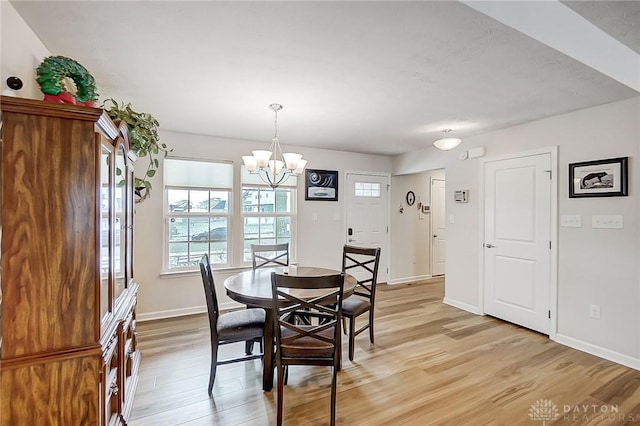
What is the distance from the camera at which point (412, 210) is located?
5.89m

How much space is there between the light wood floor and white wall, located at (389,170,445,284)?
7.62 feet

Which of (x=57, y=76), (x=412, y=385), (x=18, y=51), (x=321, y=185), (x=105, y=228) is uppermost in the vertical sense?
(x=18, y=51)

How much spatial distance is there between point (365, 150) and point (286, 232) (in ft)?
6.28

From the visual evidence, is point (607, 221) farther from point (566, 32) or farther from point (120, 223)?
point (120, 223)

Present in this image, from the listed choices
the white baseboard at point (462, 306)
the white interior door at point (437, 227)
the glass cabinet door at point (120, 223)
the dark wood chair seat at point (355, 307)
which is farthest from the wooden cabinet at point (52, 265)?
the white interior door at point (437, 227)

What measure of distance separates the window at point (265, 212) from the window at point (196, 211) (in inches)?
9.1

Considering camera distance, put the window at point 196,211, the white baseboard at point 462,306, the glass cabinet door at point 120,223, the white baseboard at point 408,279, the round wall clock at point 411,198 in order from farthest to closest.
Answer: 1. the round wall clock at point 411,198
2. the white baseboard at point 408,279
3. the white baseboard at point 462,306
4. the window at point 196,211
5. the glass cabinet door at point 120,223

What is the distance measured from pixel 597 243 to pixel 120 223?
4118mm

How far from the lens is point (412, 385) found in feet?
7.79

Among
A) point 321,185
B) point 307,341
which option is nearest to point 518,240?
point 321,185

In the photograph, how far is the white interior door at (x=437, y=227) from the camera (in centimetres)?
616

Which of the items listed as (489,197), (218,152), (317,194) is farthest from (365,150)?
(218,152)

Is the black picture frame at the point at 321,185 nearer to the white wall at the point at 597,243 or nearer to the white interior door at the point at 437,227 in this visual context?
the white interior door at the point at 437,227

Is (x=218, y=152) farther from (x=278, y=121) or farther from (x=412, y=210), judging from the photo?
(x=412, y=210)
